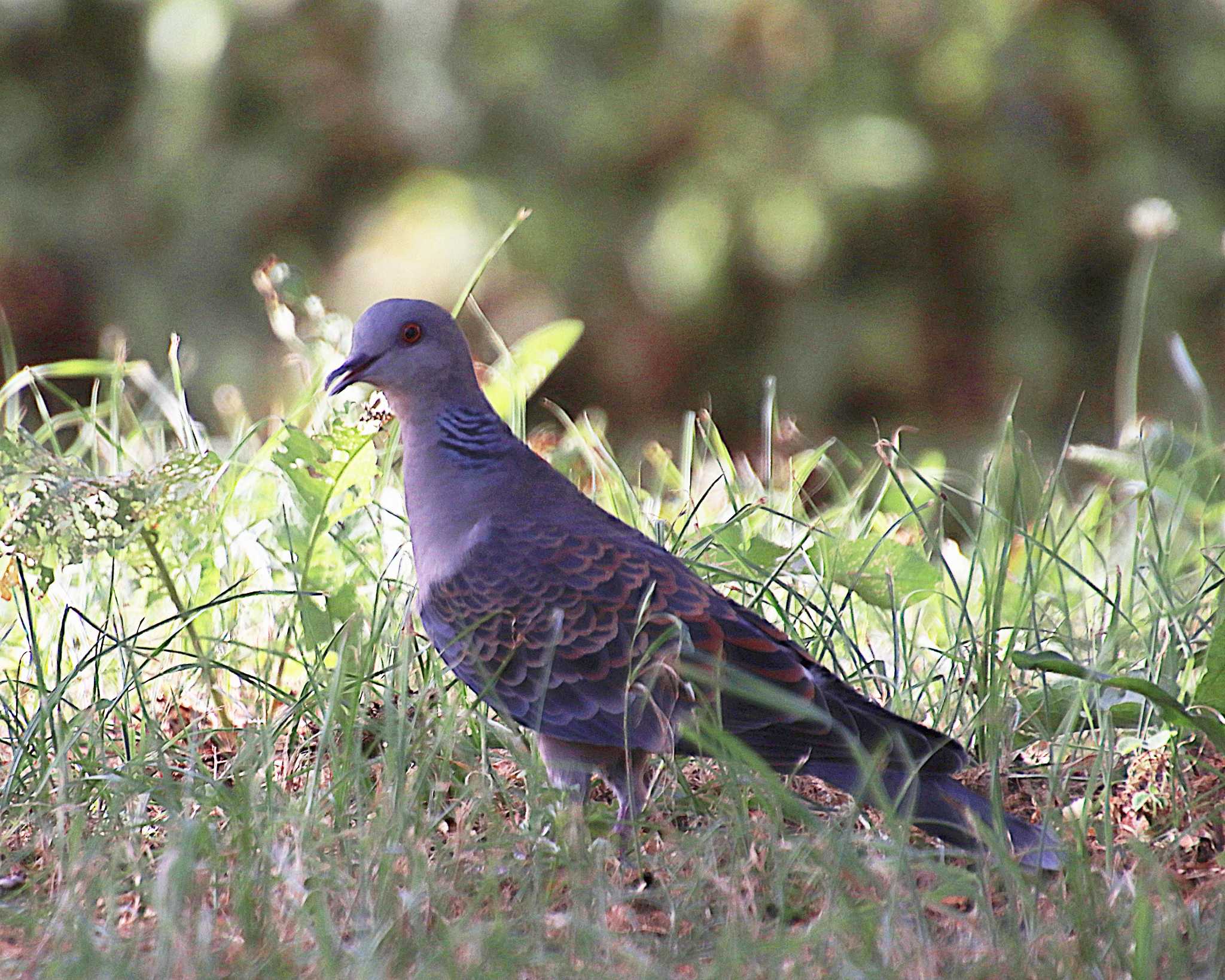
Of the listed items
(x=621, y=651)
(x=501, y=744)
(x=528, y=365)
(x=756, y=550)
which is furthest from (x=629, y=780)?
(x=528, y=365)

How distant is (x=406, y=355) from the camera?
2953 millimetres

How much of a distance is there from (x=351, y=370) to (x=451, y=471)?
0.90ft

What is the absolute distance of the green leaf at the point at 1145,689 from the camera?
2.28 metres

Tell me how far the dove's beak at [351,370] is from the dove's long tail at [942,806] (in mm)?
1115

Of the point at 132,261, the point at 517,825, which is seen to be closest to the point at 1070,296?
the point at 132,261

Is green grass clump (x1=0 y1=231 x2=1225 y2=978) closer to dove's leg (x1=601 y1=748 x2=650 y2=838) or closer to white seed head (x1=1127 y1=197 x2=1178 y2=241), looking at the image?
dove's leg (x1=601 y1=748 x2=650 y2=838)

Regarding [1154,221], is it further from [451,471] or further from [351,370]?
[351,370]

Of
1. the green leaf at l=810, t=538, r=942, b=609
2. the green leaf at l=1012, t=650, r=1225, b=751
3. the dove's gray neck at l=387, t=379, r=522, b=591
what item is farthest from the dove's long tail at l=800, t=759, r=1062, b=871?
the dove's gray neck at l=387, t=379, r=522, b=591

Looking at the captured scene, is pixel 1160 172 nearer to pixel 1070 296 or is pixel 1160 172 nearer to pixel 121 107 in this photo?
pixel 1070 296

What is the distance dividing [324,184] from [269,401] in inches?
50.3

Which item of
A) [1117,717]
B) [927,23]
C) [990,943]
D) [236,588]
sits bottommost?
[990,943]

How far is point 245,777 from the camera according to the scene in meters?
2.31

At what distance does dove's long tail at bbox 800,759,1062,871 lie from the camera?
7.17 feet

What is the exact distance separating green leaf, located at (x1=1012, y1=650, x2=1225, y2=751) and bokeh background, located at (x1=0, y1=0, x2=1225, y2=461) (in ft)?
14.6
